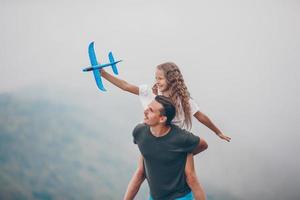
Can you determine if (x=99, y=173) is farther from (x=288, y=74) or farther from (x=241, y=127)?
(x=288, y=74)

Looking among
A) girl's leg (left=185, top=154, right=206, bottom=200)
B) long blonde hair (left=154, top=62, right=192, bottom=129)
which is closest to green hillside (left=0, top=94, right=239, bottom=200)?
long blonde hair (left=154, top=62, right=192, bottom=129)

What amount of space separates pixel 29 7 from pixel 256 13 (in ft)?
5.47

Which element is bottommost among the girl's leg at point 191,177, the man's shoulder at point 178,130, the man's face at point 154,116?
the girl's leg at point 191,177

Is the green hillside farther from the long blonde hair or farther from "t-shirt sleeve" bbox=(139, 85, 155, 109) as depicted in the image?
the long blonde hair

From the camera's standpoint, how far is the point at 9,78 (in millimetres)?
3443

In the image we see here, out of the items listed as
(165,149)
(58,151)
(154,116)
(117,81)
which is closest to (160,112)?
(154,116)

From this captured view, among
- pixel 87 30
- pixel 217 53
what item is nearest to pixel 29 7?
pixel 87 30

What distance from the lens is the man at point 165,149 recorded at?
2.24 m

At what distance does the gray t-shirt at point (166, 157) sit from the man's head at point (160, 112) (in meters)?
0.06

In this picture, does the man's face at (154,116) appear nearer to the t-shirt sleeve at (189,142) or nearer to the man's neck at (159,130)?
the man's neck at (159,130)

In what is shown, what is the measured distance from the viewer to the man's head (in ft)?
7.35

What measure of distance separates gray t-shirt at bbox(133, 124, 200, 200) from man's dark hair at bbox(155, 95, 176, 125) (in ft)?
0.16

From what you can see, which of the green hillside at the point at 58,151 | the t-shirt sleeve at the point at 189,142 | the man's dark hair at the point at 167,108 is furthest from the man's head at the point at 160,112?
the green hillside at the point at 58,151

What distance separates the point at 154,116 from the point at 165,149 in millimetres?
163
